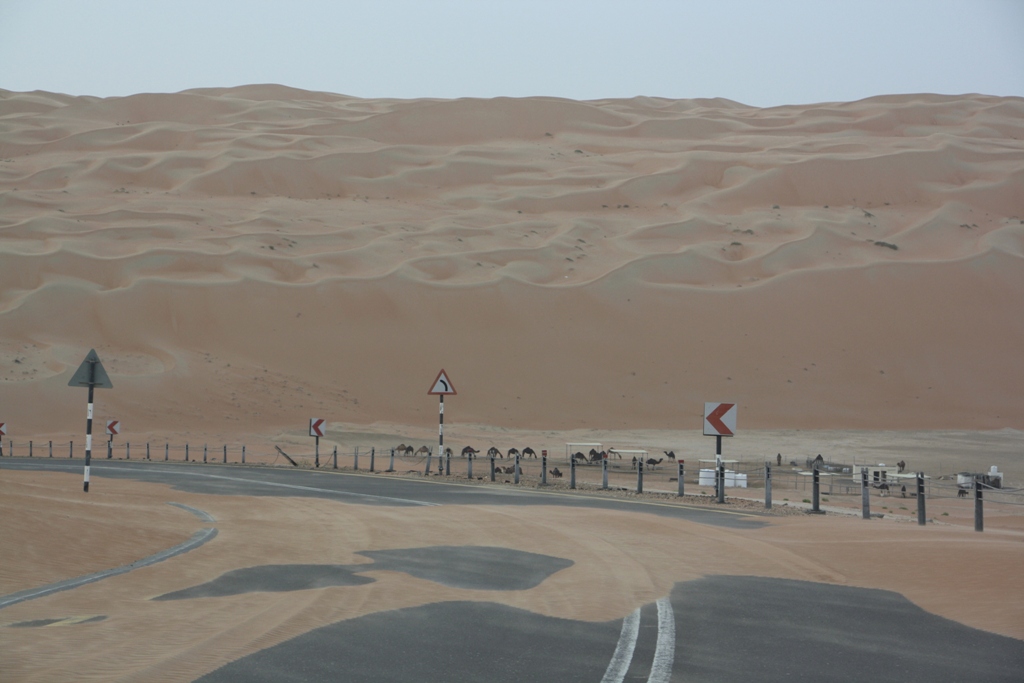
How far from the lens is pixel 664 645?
24.3ft

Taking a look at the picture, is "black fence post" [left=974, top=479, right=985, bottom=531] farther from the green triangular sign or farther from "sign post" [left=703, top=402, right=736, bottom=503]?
the green triangular sign

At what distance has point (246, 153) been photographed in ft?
302

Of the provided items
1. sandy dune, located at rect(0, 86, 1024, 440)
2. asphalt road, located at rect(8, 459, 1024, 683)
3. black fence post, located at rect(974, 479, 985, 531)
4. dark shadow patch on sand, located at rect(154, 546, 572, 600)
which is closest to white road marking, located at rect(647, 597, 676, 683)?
asphalt road, located at rect(8, 459, 1024, 683)

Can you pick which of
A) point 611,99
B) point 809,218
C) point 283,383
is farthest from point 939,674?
point 611,99

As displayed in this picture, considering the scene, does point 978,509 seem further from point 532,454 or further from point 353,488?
point 532,454

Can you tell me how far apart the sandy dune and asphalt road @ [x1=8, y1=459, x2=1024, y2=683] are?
126 feet

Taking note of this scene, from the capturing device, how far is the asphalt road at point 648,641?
6633 millimetres

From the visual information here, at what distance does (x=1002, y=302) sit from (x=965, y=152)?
1249 inches

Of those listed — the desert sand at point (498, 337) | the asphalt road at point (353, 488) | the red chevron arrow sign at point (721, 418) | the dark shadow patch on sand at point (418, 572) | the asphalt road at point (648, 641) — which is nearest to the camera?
the asphalt road at point (648, 641)

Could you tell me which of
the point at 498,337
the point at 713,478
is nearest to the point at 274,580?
the point at 713,478

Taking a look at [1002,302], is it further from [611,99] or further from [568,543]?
[611,99]

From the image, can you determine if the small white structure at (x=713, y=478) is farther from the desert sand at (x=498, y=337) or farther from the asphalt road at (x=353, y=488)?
the asphalt road at (x=353, y=488)

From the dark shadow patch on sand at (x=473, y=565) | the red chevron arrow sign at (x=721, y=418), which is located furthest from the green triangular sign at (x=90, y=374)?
the red chevron arrow sign at (x=721, y=418)

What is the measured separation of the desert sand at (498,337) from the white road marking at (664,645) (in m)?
0.39
